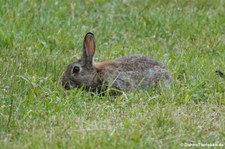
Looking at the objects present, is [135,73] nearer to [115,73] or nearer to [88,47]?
[115,73]

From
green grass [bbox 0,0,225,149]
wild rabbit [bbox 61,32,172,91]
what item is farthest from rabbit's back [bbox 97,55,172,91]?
green grass [bbox 0,0,225,149]

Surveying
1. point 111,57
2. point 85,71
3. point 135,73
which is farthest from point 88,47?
point 111,57

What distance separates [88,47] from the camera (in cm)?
802

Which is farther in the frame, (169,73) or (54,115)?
(169,73)

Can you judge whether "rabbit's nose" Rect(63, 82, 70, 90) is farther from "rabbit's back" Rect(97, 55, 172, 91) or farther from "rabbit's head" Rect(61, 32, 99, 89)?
"rabbit's back" Rect(97, 55, 172, 91)

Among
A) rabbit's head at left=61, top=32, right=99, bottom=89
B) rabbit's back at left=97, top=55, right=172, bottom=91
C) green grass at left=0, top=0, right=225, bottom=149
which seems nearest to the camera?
green grass at left=0, top=0, right=225, bottom=149

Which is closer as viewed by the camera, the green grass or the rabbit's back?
the green grass

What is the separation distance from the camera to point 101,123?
607 centimetres

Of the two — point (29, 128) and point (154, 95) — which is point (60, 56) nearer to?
point (154, 95)

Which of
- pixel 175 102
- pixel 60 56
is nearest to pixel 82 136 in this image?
pixel 175 102

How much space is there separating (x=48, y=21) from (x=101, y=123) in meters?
4.27

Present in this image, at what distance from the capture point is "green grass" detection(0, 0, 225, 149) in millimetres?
5801

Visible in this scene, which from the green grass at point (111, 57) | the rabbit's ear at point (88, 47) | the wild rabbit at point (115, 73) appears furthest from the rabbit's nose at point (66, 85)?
the rabbit's ear at point (88, 47)

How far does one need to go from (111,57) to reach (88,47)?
0.99 metres
